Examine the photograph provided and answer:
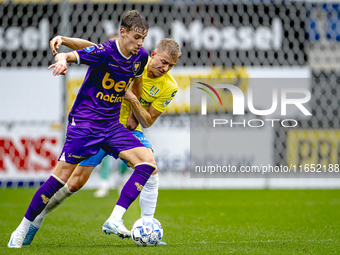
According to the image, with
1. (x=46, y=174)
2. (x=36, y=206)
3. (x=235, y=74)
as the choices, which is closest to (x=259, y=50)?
(x=235, y=74)

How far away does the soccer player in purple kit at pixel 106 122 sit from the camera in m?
3.68

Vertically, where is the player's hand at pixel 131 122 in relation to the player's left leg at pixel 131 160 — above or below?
above

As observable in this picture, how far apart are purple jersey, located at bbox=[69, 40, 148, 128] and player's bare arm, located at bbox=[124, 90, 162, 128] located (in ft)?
0.65

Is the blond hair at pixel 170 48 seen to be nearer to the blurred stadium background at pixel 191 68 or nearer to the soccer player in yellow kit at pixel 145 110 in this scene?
the soccer player in yellow kit at pixel 145 110

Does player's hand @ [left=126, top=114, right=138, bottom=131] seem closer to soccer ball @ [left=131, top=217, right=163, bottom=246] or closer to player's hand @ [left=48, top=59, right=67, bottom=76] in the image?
soccer ball @ [left=131, top=217, right=163, bottom=246]

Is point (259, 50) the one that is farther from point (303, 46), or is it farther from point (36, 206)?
point (36, 206)

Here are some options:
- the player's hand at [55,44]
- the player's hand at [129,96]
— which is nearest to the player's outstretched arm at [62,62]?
the player's hand at [55,44]

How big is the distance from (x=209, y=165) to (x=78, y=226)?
16.4ft

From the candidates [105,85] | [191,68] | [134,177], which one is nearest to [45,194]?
[134,177]

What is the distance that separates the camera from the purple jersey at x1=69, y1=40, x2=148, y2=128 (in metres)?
3.73

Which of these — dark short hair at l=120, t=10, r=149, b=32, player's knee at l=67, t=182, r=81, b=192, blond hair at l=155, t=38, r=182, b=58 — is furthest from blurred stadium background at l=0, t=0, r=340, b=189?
dark short hair at l=120, t=10, r=149, b=32

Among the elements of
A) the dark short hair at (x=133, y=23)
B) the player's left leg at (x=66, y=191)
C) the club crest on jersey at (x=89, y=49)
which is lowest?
the player's left leg at (x=66, y=191)

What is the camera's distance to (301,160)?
31.3ft

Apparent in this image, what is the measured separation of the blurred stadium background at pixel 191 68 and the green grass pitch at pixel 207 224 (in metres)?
1.17
